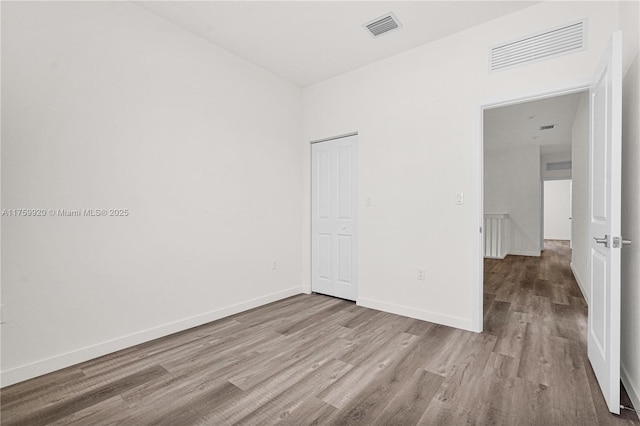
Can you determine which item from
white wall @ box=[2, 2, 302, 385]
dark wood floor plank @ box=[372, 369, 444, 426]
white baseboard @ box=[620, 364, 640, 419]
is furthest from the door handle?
white wall @ box=[2, 2, 302, 385]

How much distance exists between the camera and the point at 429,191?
126 inches

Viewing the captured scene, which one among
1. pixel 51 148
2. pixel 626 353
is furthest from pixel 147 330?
pixel 626 353

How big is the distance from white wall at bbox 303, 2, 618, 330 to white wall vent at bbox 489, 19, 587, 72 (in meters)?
0.05

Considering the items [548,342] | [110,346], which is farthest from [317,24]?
[548,342]

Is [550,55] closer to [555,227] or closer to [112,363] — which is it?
[112,363]

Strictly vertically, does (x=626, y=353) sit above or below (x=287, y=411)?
above

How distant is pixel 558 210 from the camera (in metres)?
12.9

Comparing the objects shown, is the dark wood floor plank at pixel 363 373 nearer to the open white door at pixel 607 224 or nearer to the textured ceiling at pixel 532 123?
the open white door at pixel 607 224

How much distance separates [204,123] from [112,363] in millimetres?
2256

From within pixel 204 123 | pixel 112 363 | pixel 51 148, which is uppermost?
pixel 204 123

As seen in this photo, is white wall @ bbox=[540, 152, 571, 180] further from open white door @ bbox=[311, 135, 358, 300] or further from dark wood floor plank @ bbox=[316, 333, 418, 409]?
dark wood floor plank @ bbox=[316, 333, 418, 409]

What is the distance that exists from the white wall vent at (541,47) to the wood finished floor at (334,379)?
2.44m

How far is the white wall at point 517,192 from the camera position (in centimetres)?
796

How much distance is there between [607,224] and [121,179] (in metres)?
3.45
